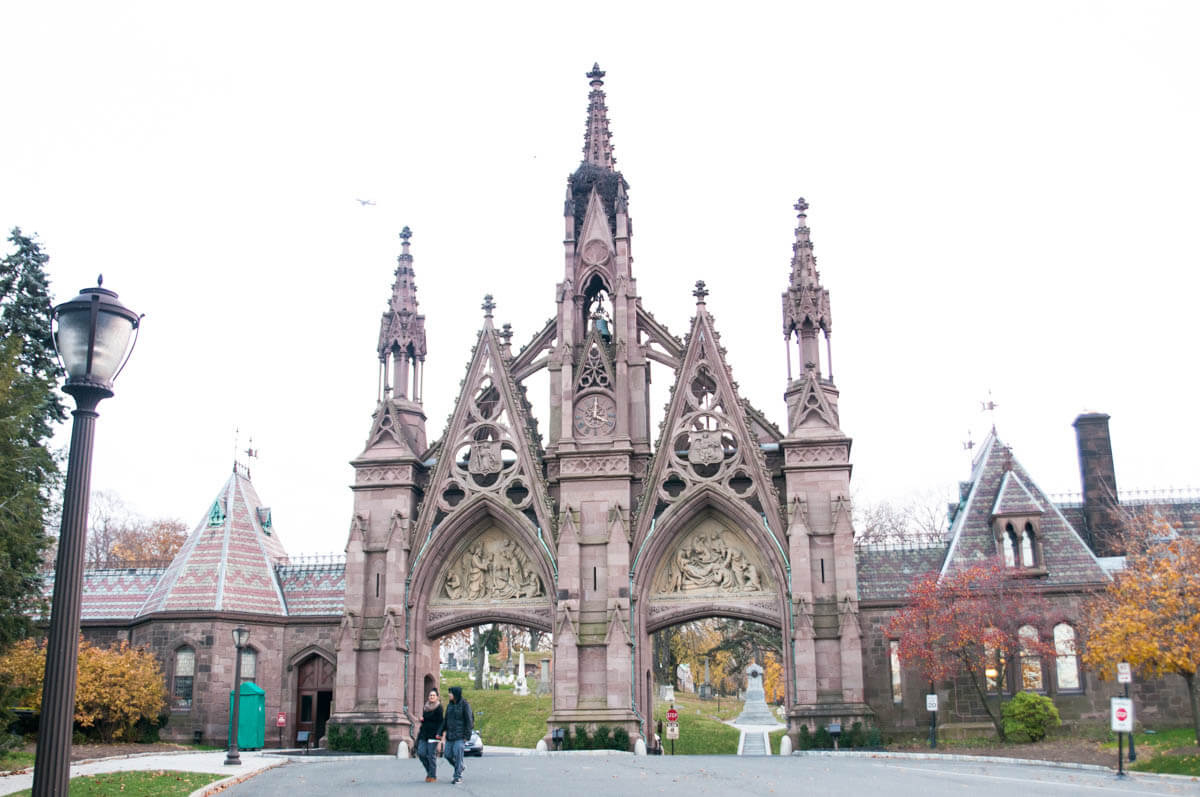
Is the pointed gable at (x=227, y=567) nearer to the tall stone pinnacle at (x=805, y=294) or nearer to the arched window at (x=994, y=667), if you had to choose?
the tall stone pinnacle at (x=805, y=294)

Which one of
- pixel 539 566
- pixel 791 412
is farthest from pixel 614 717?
pixel 791 412

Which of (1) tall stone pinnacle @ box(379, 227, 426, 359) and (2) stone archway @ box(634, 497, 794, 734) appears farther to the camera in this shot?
(1) tall stone pinnacle @ box(379, 227, 426, 359)

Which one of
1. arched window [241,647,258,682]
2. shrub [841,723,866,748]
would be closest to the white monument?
arched window [241,647,258,682]

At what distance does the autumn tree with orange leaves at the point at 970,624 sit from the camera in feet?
104

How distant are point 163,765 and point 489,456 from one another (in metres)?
13.9

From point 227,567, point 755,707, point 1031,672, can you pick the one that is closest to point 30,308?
point 227,567

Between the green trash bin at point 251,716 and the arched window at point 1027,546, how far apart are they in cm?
2350

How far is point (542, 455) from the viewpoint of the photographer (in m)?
37.2

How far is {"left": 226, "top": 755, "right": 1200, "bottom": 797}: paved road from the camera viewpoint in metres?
17.7

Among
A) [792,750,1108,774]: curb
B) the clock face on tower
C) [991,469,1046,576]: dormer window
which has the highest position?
the clock face on tower

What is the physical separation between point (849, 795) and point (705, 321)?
872 inches

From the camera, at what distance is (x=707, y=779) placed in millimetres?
19891

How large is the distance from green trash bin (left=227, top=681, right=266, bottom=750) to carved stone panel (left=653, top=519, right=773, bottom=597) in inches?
510

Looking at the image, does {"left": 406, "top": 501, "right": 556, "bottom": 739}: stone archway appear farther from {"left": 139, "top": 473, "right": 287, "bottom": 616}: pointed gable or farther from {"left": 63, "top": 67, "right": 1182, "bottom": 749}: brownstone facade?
{"left": 139, "top": 473, "right": 287, "bottom": 616}: pointed gable
